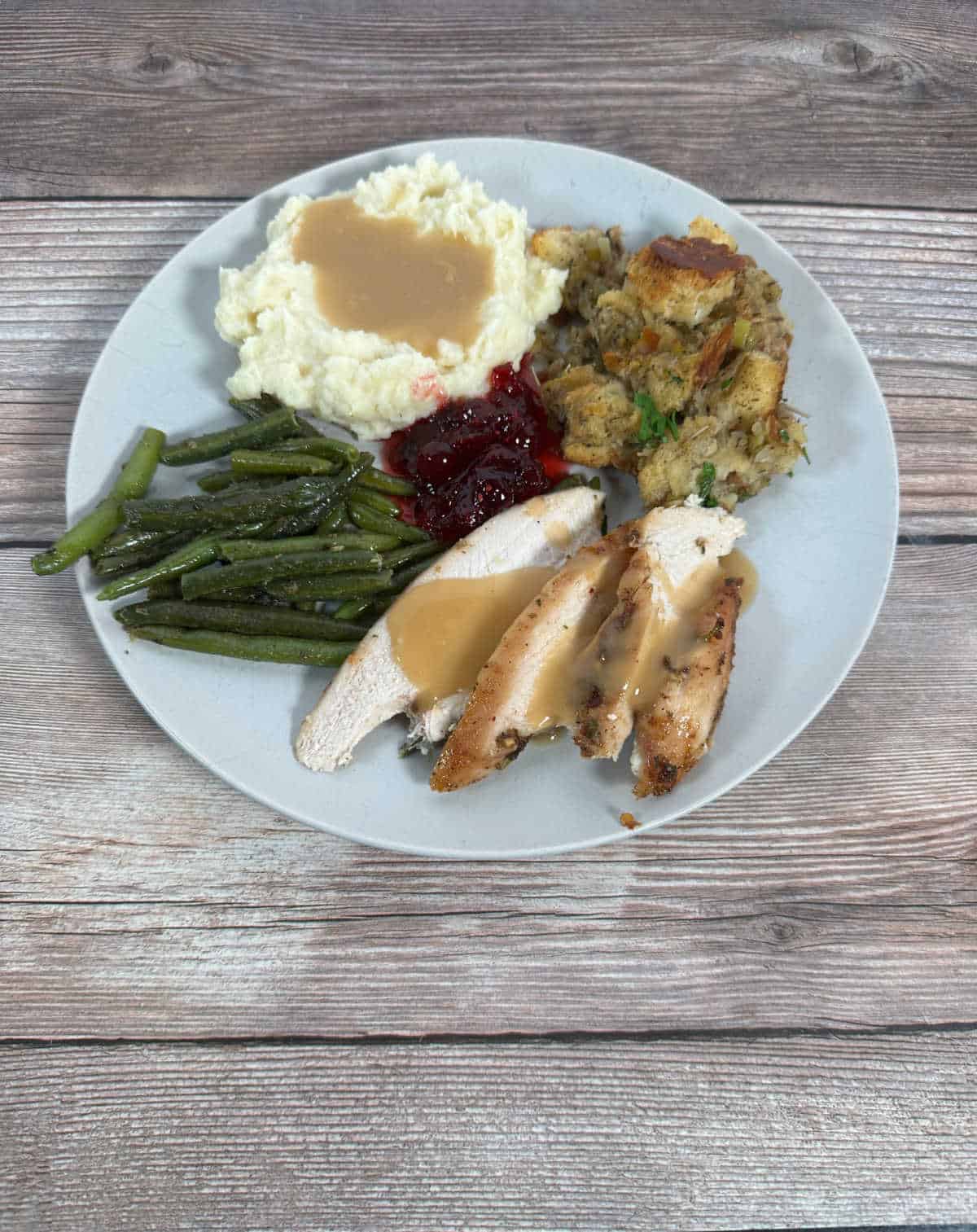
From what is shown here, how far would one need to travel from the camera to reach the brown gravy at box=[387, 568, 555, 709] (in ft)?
12.1

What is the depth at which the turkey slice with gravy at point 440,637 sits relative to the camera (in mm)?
3607

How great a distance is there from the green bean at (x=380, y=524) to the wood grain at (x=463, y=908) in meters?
1.25

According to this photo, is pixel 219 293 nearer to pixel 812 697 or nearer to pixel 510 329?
pixel 510 329

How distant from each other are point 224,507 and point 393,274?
1321 mm

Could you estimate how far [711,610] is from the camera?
3.61 metres

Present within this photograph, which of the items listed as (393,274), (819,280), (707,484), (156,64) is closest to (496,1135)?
(707,484)

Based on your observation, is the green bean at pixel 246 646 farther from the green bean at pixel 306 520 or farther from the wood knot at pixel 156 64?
the wood knot at pixel 156 64

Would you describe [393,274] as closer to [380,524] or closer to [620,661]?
[380,524]

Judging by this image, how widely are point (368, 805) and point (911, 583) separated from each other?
2759 millimetres

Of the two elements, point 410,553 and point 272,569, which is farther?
point 410,553

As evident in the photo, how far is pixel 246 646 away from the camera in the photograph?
145 inches

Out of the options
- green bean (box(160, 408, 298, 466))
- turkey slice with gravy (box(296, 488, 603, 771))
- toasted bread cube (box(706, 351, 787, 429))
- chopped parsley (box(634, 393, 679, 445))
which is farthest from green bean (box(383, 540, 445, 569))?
toasted bread cube (box(706, 351, 787, 429))

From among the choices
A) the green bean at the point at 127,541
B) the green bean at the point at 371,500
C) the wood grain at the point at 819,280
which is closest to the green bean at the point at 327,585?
the green bean at the point at 371,500

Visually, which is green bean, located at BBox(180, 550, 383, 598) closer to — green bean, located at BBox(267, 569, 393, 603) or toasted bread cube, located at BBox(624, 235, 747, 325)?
green bean, located at BBox(267, 569, 393, 603)
